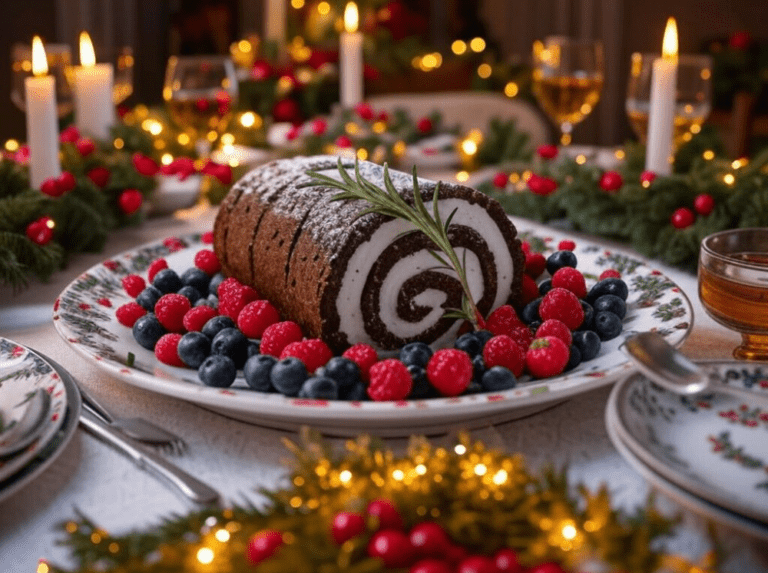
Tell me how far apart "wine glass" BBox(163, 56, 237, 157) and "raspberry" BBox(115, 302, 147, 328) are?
110cm

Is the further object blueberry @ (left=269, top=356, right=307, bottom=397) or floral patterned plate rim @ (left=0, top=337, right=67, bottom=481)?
blueberry @ (left=269, top=356, right=307, bottom=397)

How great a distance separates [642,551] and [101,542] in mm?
446

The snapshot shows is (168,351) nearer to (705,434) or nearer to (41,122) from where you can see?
(705,434)

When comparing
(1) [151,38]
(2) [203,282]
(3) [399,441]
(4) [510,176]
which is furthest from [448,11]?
(3) [399,441]

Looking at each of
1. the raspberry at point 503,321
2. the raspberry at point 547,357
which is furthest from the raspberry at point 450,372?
the raspberry at point 503,321

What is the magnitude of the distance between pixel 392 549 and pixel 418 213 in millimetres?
644

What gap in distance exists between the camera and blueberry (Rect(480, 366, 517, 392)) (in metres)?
1.08

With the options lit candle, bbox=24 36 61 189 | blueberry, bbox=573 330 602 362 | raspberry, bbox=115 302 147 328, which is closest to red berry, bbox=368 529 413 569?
blueberry, bbox=573 330 602 362

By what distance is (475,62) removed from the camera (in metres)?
4.29

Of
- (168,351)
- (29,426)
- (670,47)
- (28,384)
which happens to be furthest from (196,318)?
(670,47)

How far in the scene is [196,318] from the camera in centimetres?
133

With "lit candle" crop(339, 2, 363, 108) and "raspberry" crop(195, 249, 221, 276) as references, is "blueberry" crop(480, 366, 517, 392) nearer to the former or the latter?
"raspberry" crop(195, 249, 221, 276)

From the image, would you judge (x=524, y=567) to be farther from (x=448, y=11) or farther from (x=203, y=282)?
(x=448, y=11)

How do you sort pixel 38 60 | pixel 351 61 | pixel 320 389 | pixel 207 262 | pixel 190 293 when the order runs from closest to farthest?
pixel 320 389
pixel 190 293
pixel 207 262
pixel 38 60
pixel 351 61
